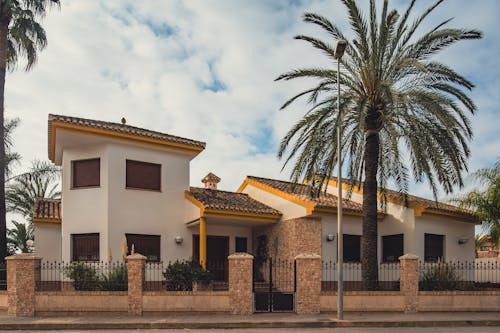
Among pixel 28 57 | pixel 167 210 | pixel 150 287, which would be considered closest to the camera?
pixel 150 287

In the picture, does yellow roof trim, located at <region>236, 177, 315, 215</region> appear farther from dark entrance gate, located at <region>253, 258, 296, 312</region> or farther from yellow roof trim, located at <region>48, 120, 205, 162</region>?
yellow roof trim, located at <region>48, 120, 205, 162</region>

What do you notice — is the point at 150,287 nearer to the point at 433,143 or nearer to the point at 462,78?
the point at 433,143

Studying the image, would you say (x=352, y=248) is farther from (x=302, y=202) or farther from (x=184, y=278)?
(x=184, y=278)

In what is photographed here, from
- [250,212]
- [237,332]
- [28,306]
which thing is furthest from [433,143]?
[28,306]

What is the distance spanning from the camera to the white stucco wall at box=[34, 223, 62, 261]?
63.7ft

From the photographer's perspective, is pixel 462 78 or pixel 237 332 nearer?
pixel 237 332

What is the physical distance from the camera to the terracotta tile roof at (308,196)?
63.3 feet

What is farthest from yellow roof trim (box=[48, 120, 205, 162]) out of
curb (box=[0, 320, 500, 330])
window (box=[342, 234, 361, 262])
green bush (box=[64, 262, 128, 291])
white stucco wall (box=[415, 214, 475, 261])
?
white stucco wall (box=[415, 214, 475, 261])

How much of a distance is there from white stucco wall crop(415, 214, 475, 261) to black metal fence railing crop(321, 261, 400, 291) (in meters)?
1.33

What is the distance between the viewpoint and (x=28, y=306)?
1463 cm

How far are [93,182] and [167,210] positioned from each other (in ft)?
9.93

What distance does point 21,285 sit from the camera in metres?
14.6

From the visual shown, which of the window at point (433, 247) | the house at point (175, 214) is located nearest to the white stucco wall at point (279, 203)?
the house at point (175, 214)

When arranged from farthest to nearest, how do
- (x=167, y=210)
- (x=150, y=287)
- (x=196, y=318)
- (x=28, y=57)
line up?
(x=28, y=57) < (x=167, y=210) < (x=150, y=287) < (x=196, y=318)
